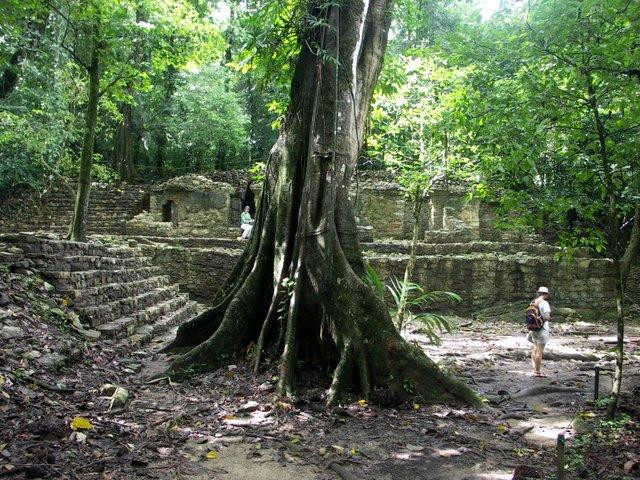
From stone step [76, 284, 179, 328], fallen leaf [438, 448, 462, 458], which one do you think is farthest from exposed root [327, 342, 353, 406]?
stone step [76, 284, 179, 328]

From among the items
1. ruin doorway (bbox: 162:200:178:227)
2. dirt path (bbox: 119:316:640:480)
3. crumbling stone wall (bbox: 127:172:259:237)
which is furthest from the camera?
ruin doorway (bbox: 162:200:178:227)

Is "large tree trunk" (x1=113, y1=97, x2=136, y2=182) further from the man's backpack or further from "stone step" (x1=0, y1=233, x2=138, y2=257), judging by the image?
the man's backpack

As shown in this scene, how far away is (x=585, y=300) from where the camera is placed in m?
12.8

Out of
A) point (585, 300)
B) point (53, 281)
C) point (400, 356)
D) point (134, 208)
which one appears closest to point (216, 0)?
point (134, 208)

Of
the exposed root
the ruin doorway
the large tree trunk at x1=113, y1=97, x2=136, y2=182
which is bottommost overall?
the exposed root

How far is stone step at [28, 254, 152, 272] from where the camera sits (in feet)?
22.6

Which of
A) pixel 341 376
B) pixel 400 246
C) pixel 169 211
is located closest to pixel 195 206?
pixel 169 211

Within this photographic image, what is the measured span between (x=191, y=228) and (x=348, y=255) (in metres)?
12.3

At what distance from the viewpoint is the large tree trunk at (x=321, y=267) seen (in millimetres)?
4445

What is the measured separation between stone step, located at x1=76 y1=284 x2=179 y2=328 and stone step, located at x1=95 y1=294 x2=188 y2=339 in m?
0.09

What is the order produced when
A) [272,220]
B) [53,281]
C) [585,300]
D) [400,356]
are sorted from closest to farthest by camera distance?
1. [400,356]
2. [272,220]
3. [53,281]
4. [585,300]

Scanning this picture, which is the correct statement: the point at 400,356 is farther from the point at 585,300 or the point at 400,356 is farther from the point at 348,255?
the point at 585,300

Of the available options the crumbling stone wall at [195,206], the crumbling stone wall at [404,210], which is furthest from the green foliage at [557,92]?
the crumbling stone wall at [195,206]

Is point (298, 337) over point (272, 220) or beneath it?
beneath
